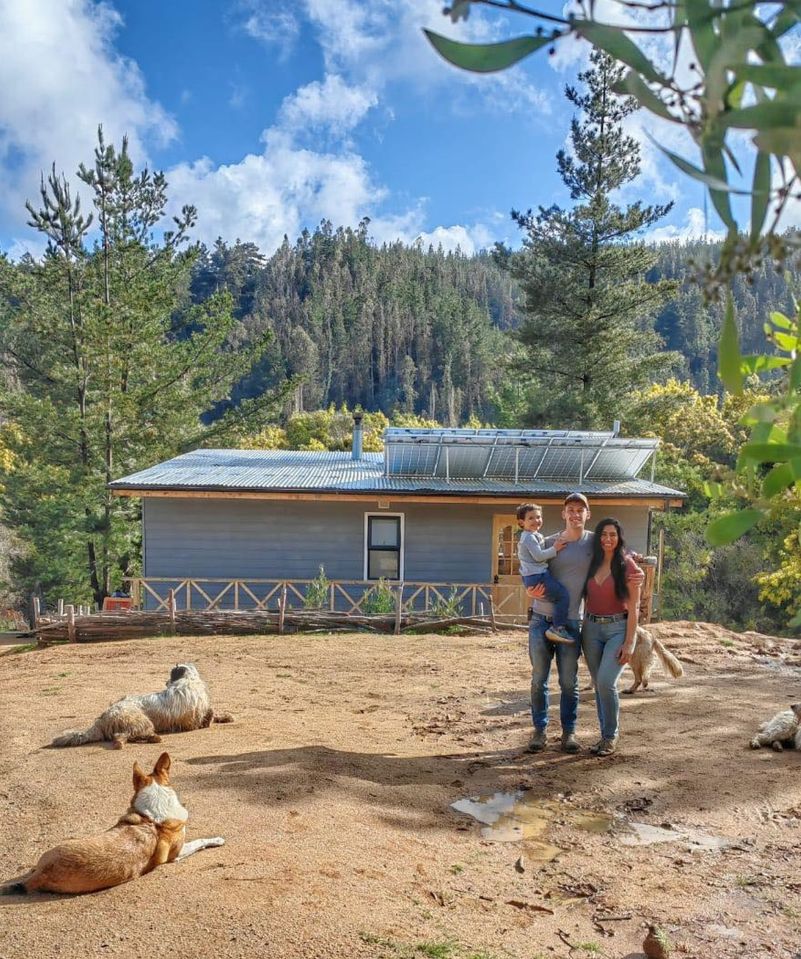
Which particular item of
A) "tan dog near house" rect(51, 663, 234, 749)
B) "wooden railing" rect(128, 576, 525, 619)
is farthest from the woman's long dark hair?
"wooden railing" rect(128, 576, 525, 619)

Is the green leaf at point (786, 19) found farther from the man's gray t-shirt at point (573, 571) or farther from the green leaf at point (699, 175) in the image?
the man's gray t-shirt at point (573, 571)

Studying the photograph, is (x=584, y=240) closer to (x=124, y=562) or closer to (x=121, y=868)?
(x=124, y=562)

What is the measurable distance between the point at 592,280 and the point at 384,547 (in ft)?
43.8

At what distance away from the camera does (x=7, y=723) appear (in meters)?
6.50

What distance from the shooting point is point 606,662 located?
5469 mm

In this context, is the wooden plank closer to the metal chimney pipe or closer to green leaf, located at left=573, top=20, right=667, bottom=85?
the metal chimney pipe

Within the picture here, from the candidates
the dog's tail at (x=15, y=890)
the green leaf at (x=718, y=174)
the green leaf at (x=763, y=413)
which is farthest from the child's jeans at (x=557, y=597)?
the green leaf at (x=718, y=174)

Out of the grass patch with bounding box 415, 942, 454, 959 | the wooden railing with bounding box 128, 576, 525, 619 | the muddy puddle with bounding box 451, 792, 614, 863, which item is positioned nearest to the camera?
the grass patch with bounding box 415, 942, 454, 959

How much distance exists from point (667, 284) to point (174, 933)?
23.1 meters

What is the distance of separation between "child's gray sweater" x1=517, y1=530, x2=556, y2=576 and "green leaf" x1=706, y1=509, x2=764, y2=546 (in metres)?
4.10

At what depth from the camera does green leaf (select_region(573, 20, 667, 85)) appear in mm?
1285

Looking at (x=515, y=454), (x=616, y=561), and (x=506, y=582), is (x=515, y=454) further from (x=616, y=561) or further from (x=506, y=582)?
(x=616, y=561)

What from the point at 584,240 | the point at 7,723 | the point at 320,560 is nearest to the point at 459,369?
the point at 584,240

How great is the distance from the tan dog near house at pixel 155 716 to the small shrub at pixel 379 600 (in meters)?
6.51
